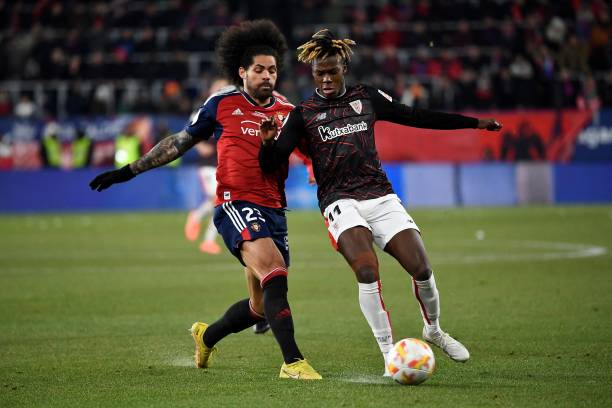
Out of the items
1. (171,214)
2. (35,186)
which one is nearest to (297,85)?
(171,214)

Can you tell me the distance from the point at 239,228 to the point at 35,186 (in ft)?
75.4

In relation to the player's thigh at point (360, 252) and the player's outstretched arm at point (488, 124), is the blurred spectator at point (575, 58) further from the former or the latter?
the player's thigh at point (360, 252)

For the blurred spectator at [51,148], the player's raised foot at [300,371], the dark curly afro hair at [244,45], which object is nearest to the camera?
the player's raised foot at [300,371]

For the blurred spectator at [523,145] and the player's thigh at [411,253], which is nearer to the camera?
the player's thigh at [411,253]

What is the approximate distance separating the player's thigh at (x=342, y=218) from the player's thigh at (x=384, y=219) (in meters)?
0.07

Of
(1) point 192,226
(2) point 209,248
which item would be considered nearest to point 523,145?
(1) point 192,226

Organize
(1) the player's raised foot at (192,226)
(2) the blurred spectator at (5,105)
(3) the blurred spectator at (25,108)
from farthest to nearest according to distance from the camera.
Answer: (2) the blurred spectator at (5,105), (3) the blurred spectator at (25,108), (1) the player's raised foot at (192,226)

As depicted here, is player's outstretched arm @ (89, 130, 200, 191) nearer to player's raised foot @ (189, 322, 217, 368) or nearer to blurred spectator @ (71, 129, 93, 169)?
player's raised foot @ (189, 322, 217, 368)

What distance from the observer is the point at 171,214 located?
28922mm

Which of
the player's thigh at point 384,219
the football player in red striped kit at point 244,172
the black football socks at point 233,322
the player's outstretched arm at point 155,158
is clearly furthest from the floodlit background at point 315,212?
the player's outstretched arm at point 155,158

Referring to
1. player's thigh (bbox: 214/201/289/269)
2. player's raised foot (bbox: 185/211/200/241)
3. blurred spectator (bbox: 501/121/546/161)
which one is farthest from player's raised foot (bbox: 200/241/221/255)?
blurred spectator (bbox: 501/121/546/161)

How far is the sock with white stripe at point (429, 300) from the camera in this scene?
8109 mm

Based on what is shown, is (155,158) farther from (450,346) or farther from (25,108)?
(25,108)

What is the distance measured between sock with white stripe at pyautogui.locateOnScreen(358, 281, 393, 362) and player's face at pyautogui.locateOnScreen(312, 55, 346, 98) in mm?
1447
